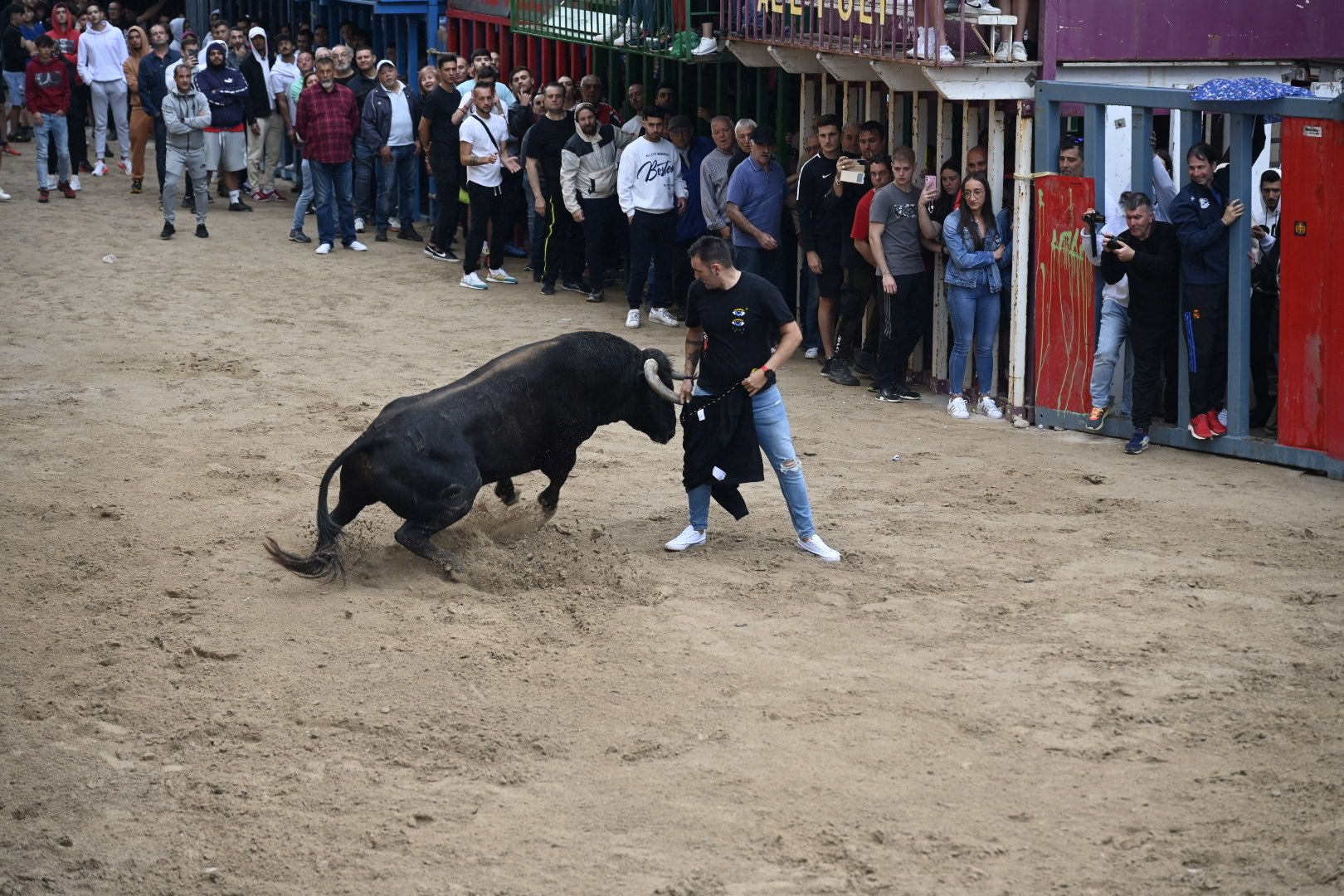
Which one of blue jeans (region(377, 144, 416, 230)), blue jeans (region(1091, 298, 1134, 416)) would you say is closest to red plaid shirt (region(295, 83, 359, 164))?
blue jeans (region(377, 144, 416, 230))

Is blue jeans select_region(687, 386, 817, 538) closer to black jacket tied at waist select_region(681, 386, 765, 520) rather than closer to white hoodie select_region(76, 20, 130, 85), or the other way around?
black jacket tied at waist select_region(681, 386, 765, 520)

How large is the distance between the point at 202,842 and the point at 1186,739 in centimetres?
392

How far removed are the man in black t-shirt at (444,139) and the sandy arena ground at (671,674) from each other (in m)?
5.92

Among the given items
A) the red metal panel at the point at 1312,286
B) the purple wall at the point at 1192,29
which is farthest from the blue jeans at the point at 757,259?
the red metal panel at the point at 1312,286

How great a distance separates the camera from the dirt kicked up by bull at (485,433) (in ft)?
27.8

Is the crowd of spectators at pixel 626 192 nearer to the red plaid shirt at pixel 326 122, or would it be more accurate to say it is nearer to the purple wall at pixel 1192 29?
the red plaid shirt at pixel 326 122

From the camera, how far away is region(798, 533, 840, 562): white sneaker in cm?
904

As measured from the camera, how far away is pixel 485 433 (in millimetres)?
8719

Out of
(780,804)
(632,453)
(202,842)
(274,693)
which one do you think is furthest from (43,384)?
(780,804)

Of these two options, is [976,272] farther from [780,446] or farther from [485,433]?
[485,433]

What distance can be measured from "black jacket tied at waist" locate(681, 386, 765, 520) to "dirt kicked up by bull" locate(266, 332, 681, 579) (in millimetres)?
227

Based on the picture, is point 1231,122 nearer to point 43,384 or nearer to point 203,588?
point 203,588

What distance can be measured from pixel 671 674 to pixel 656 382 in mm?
2159

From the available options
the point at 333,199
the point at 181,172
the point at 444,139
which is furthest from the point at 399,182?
the point at 181,172
